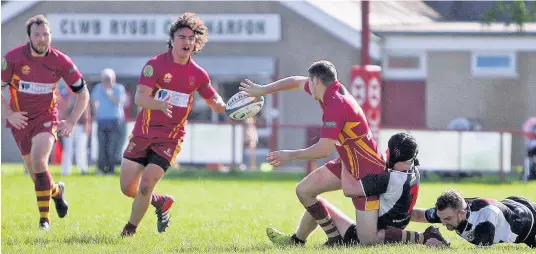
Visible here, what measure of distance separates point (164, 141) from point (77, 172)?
11.1 m

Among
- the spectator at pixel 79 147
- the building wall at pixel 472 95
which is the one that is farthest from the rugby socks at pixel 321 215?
the building wall at pixel 472 95

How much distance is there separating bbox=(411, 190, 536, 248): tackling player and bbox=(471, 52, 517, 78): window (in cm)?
1902

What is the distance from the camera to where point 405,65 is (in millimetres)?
28656

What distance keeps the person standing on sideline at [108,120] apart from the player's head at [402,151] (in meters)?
11.7

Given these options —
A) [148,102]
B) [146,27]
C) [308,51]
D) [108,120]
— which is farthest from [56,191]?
[146,27]

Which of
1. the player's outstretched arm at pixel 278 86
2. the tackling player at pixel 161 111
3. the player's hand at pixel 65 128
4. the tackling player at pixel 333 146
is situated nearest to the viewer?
the tackling player at pixel 333 146

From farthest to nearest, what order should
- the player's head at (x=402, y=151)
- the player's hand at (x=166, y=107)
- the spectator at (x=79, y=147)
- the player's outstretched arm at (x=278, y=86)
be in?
the spectator at (x=79, y=147) < the player's hand at (x=166, y=107) < the player's outstretched arm at (x=278, y=86) < the player's head at (x=402, y=151)

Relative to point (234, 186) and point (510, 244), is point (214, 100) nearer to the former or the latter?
point (510, 244)

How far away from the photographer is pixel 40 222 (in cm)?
1148

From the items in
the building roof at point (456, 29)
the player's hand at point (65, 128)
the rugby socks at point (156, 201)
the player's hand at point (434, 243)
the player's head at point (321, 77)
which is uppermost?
Result: the building roof at point (456, 29)

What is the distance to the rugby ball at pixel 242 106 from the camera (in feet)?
33.3

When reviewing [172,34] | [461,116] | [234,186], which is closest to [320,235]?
[172,34]

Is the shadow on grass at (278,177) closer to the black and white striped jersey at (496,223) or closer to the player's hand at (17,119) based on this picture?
the player's hand at (17,119)

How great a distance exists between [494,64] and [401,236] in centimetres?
1932
